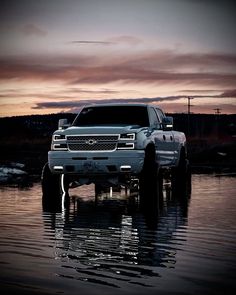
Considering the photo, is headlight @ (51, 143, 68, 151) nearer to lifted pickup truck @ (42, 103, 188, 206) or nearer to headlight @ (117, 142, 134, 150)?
lifted pickup truck @ (42, 103, 188, 206)

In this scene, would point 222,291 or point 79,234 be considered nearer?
point 222,291

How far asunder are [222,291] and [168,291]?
0.41m

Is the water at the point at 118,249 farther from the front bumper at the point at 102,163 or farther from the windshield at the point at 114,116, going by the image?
the windshield at the point at 114,116

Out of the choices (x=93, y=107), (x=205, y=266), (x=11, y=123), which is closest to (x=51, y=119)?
(x=11, y=123)

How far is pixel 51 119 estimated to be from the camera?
17300 cm

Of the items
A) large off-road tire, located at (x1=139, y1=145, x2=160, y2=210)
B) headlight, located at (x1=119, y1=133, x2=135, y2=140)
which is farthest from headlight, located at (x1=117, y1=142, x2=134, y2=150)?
large off-road tire, located at (x1=139, y1=145, x2=160, y2=210)

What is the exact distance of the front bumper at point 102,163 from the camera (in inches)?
564

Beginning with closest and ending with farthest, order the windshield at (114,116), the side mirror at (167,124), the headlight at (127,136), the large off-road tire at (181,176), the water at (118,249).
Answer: the water at (118,249), the headlight at (127,136), the windshield at (114,116), the side mirror at (167,124), the large off-road tire at (181,176)

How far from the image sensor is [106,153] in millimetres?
14461

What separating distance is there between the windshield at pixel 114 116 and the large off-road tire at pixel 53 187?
1.46 meters

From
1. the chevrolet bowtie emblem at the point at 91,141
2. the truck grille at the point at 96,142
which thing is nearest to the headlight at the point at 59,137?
the truck grille at the point at 96,142

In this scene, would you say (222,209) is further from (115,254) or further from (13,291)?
(13,291)

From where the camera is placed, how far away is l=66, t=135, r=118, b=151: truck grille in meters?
14.6

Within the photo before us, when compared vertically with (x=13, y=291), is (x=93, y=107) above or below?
above
